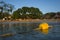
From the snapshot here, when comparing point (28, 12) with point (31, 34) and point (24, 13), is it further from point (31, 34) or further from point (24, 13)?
point (31, 34)

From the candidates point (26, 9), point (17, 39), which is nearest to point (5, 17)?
point (26, 9)

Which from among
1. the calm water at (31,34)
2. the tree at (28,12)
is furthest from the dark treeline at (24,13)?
the calm water at (31,34)

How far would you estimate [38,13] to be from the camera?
116750 millimetres

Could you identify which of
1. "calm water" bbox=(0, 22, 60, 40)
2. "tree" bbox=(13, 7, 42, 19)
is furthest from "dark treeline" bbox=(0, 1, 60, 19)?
"calm water" bbox=(0, 22, 60, 40)

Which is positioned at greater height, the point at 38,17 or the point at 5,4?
the point at 5,4

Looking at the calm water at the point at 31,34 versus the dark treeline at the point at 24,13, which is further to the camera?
the dark treeline at the point at 24,13

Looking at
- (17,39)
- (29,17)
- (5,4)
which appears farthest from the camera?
(29,17)

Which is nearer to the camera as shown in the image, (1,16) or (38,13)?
(1,16)

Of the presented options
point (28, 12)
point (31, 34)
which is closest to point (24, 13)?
point (28, 12)

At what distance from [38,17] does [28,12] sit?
7.79 metres

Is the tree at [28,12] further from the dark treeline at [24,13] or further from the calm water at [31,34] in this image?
the calm water at [31,34]

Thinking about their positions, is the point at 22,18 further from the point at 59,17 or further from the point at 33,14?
the point at 59,17

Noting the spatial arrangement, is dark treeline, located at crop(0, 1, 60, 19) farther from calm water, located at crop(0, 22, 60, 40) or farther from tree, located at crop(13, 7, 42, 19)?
calm water, located at crop(0, 22, 60, 40)

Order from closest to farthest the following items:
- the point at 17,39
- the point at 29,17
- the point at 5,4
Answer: the point at 17,39
the point at 5,4
the point at 29,17
